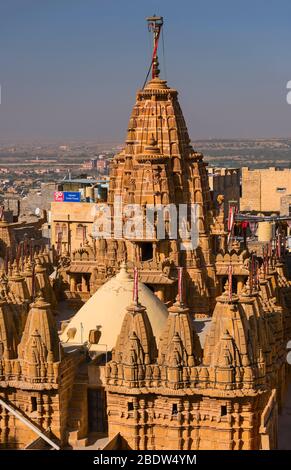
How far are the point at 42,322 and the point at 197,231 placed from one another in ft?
38.7

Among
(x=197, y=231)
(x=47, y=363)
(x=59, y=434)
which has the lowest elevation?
(x=59, y=434)

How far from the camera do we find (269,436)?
2662 cm

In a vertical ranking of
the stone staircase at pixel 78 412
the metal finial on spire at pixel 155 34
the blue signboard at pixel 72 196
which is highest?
the metal finial on spire at pixel 155 34

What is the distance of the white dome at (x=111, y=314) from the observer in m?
29.9

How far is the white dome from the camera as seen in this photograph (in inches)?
1176

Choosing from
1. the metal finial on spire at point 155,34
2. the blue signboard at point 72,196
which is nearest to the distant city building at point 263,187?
the blue signboard at point 72,196

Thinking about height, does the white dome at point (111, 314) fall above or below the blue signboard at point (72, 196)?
below

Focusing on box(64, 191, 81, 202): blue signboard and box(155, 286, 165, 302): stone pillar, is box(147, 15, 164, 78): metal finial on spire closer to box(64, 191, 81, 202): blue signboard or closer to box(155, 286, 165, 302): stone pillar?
box(155, 286, 165, 302): stone pillar

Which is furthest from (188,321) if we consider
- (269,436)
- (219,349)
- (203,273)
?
(203,273)

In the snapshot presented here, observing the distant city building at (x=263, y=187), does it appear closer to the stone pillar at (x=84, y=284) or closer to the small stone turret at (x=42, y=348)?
the stone pillar at (x=84, y=284)

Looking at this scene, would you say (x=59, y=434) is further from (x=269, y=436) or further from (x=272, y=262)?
(x=272, y=262)

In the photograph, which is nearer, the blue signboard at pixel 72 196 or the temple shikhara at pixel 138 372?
the temple shikhara at pixel 138 372

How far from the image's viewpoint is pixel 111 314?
98.9 ft
